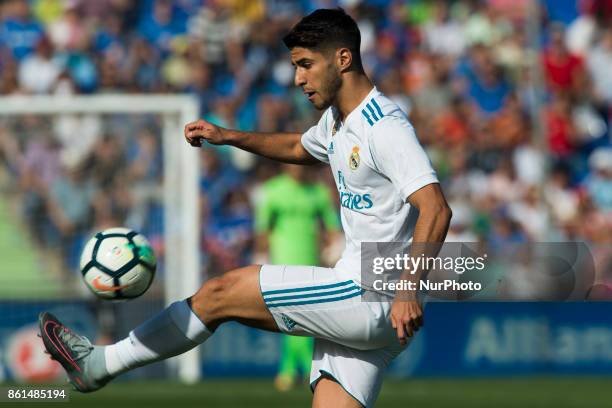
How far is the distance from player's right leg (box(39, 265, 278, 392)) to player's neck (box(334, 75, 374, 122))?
93cm

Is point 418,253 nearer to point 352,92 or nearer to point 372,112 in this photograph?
point 372,112

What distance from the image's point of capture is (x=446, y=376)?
13.3 metres

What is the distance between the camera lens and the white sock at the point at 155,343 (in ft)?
19.7

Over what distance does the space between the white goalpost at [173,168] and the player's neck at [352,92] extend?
6.88m

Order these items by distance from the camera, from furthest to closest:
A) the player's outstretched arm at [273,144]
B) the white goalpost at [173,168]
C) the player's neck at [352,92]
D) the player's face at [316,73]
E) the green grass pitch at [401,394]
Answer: the white goalpost at [173,168] < the green grass pitch at [401,394] < the player's outstretched arm at [273,144] < the player's neck at [352,92] < the player's face at [316,73]

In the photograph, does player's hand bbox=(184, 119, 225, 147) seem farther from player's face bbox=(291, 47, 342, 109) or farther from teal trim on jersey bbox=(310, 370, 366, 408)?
teal trim on jersey bbox=(310, 370, 366, 408)

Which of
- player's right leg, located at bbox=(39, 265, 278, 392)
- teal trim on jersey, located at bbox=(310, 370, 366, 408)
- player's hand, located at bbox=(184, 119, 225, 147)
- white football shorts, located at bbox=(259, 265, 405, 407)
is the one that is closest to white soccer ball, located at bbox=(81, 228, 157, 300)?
player's right leg, located at bbox=(39, 265, 278, 392)

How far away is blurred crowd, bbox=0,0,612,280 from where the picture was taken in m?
13.8

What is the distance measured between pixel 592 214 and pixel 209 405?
6279 millimetres

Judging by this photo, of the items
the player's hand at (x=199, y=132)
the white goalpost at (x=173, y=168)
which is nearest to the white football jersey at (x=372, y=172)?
the player's hand at (x=199, y=132)

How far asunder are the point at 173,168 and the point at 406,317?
8.13 meters

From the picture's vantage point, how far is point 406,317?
17.8ft

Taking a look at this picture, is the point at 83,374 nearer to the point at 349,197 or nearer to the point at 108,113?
the point at 349,197

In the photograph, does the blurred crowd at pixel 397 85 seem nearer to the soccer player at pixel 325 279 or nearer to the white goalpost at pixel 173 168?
the white goalpost at pixel 173 168
